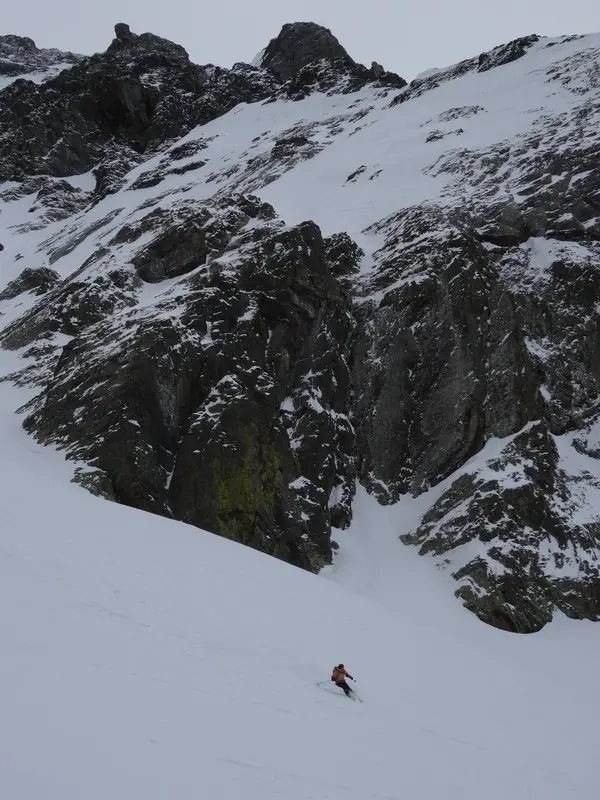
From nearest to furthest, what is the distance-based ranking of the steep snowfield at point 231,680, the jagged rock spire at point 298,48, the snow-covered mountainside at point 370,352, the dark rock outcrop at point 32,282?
the steep snowfield at point 231,680 < the snow-covered mountainside at point 370,352 < the dark rock outcrop at point 32,282 < the jagged rock spire at point 298,48

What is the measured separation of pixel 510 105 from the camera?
50969mm

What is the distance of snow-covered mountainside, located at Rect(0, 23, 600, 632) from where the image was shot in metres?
21.6

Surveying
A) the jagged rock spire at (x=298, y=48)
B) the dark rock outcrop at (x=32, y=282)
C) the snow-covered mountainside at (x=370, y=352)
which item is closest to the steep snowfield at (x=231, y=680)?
the snow-covered mountainside at (x=370, y=352)

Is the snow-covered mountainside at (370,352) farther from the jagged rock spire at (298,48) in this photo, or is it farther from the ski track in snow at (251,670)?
the jagged rock spire at (298,48)

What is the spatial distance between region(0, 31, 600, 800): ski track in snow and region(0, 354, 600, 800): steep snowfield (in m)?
0.04

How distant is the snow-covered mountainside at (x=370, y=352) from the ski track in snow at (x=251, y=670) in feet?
4.39

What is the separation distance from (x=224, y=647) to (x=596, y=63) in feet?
182

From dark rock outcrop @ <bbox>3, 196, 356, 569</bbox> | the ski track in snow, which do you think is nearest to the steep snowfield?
the ski track in snow

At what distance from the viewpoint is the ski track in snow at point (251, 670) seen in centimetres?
630

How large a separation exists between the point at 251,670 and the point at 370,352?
21.4m

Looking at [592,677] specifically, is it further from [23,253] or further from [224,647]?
[23,253]

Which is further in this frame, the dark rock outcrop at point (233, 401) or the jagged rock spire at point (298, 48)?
the jagged rock spire at point (298, 48)

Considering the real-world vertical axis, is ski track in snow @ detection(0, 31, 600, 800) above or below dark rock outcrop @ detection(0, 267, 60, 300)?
below

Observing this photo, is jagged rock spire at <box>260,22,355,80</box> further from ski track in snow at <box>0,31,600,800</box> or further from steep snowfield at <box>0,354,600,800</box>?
steep snowfield at <box>0,354,600,800</box>
